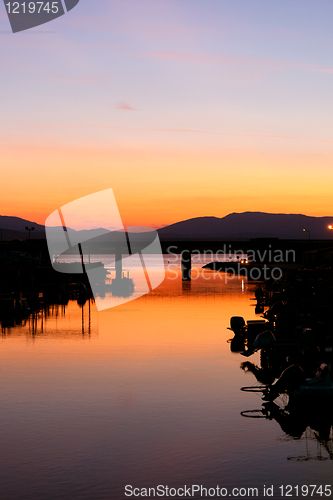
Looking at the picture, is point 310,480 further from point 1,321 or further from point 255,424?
point 1,321

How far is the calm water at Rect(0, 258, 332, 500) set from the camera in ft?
68.4

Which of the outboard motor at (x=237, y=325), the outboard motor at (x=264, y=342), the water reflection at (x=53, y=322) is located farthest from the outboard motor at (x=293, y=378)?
the water reflection at (x=53, y=322)

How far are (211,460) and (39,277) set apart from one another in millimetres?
121503

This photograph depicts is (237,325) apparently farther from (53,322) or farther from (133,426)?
(53,322)

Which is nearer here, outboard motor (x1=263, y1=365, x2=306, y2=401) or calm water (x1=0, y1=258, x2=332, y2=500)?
calm water (x1=0, y1=258, x2=332, y2=500)

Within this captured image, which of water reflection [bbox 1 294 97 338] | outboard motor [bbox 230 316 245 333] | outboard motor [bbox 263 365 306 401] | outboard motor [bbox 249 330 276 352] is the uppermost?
outboard motor [bbox 263 365 306 401]

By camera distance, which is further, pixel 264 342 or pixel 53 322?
pixel 53 322

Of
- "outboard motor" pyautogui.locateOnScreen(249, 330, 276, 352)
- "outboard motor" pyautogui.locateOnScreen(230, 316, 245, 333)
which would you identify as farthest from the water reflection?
"outboard motor" pyautogui.locateOnScreen(249, 330, 276, 352)

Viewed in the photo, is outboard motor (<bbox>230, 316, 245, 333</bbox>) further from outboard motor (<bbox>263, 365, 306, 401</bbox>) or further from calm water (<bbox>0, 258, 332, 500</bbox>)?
outboard motor (<bbox>263, 365, 306, 401</bbox>)

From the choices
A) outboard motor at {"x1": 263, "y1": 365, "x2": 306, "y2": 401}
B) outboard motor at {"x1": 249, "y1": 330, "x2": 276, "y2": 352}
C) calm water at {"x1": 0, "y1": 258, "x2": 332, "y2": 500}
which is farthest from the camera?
outboard motor at {"x1": 249, "y1": 330, "x2": 276, "y2": 352}

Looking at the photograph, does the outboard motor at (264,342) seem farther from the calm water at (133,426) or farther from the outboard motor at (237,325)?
the outboard motor at (237,325)

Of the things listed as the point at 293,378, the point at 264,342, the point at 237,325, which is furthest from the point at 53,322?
the point at 293,378

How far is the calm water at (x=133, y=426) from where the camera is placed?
2086 centimetres

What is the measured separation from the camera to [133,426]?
27.3 m
